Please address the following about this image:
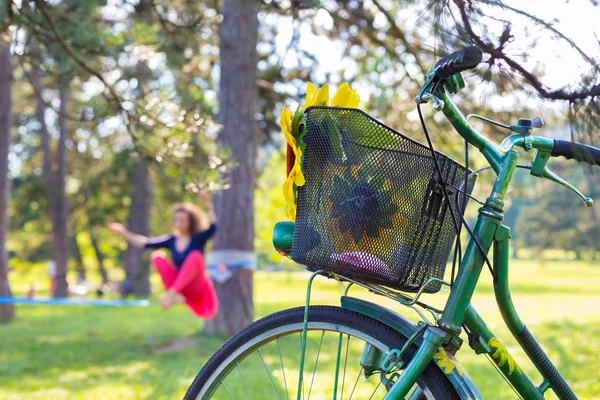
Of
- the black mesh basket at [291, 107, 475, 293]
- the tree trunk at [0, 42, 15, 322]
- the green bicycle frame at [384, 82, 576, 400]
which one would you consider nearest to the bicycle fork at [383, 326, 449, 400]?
the green bicycle frame at [384, 82, 576, 400]

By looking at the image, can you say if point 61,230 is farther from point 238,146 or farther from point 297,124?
point 297,124

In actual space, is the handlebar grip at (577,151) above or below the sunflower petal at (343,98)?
below

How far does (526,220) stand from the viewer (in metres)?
46.5

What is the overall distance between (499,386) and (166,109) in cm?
309

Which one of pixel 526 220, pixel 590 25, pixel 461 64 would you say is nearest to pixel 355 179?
pixel 461 64

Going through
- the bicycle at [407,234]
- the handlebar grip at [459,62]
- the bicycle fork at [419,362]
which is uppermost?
the handlebar grip at [459,62]

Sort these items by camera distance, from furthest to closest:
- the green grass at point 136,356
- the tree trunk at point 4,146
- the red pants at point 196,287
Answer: the tree trunk at point 4,146
the red pants at point 196,287
the green grass at point 136,356

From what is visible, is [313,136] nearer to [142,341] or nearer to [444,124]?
[444,124]

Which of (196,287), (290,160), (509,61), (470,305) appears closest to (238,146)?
(196,287)

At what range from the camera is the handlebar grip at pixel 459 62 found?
1580 mm

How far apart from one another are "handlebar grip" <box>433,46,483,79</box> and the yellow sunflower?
30 centimetres

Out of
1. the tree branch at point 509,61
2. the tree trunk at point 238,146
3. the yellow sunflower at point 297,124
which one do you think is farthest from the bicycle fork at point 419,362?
the tree trunk at point 238,146

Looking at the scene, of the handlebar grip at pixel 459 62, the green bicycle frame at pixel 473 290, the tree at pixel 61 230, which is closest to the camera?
the handlebar grip at pixel 459 62

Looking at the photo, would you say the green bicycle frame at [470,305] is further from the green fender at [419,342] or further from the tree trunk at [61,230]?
the tree trunk at [61,230]
